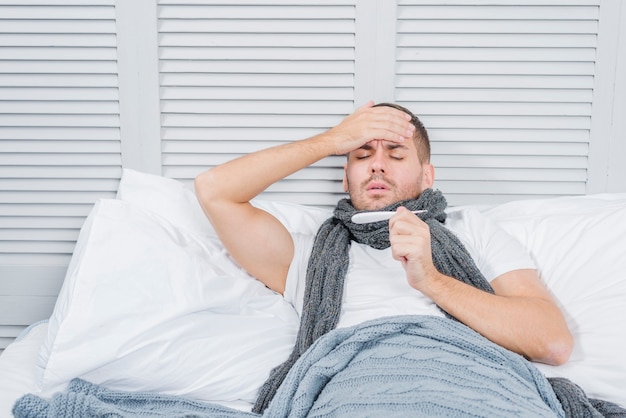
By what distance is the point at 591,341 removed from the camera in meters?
1.19

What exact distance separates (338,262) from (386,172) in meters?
0.25

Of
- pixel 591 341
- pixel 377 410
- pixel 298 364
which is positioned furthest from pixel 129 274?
pixel 591 341

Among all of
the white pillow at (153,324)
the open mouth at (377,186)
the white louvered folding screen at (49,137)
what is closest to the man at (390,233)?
the open mouth at (377,186)

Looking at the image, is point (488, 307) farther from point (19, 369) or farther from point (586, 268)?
point (19, 369)

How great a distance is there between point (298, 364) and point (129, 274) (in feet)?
1.28

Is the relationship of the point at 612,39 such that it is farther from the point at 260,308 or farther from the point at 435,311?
the point at 260,308

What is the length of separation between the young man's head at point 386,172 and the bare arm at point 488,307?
0.21 m

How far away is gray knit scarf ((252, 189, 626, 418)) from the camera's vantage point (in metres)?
1.16

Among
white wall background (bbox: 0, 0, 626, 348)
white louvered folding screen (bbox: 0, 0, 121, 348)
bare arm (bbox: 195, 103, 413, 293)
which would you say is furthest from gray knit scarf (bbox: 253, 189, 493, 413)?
white louvered folding screen (bbox: 0, 0, 121, 348)

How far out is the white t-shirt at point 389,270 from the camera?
125cm

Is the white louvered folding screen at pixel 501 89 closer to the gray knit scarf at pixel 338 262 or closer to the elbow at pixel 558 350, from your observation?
the gray knit scarf at pixel 338 262

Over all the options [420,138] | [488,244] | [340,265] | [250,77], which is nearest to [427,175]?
[420,138]

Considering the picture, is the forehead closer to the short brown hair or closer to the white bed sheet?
the short brown hair

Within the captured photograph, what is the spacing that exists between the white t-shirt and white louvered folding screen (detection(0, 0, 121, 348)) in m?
0.60
